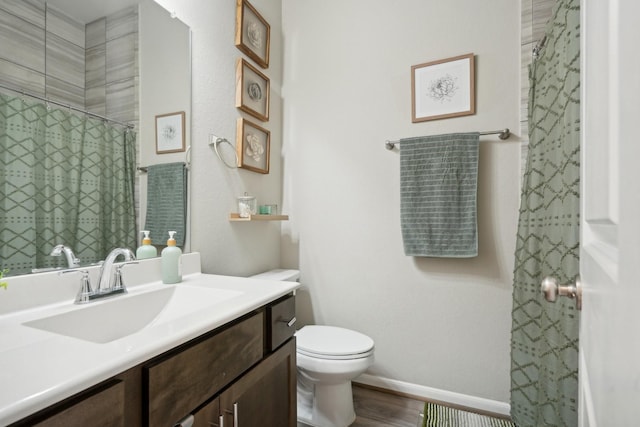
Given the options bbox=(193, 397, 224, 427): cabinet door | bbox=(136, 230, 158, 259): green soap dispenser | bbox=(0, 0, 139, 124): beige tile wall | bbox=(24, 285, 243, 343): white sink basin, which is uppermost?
bbox=(0, 0, 139, 124): beige tile wall

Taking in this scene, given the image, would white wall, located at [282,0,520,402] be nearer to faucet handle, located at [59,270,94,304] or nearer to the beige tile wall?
the beige tile wall

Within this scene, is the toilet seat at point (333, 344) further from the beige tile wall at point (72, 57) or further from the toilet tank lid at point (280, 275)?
the beige tile wall at point (72, 57)

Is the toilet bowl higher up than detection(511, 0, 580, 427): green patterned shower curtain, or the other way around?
detection(511, 0, 580, 427): green patterned shower curtain

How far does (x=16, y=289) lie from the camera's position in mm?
848

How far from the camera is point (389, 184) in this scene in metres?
1.89

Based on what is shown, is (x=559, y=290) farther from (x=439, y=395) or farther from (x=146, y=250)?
(x=439, y=395)

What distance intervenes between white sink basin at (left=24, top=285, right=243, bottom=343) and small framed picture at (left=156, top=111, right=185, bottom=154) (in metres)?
0.62

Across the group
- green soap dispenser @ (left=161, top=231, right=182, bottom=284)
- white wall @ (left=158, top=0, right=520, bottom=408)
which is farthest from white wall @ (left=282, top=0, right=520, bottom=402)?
green soap dispenser @ (left=161, top=231, right=182, bottom=284)

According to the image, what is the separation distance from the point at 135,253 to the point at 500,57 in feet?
6.71

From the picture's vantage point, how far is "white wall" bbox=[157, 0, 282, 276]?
1.50m

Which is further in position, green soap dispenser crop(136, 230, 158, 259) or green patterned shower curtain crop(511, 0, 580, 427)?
green soap dispenser crop(136, 230, 158, 259)
